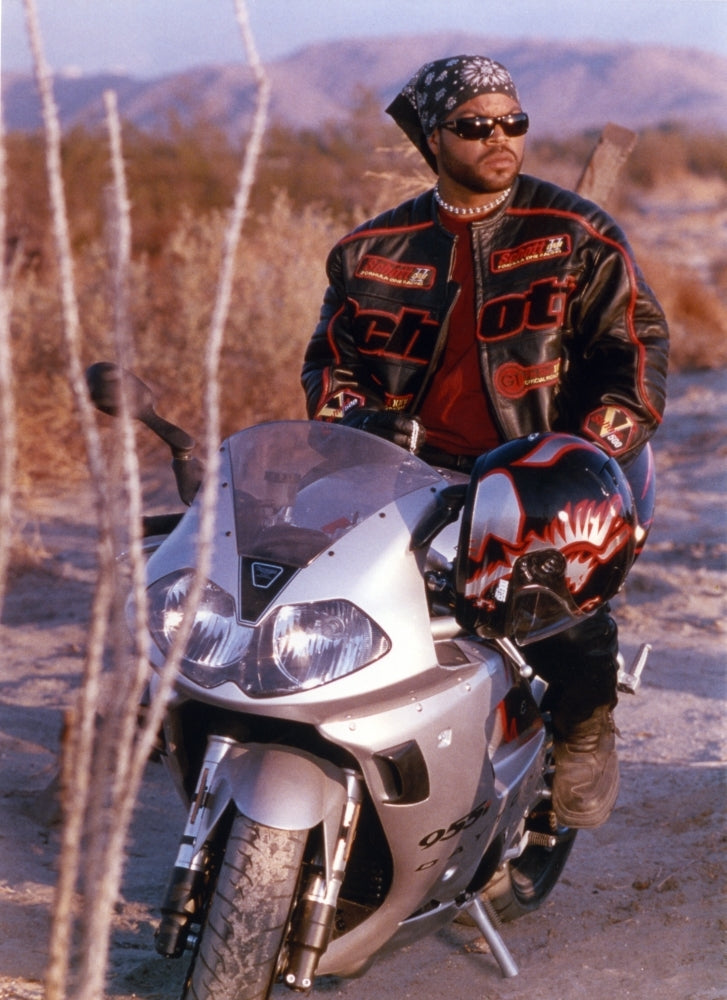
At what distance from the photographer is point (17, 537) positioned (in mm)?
7754

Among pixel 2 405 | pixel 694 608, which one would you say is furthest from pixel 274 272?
pixel 2 405

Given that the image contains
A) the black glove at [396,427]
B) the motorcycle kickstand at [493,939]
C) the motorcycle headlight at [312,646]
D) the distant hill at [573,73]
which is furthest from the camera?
the distant hill at [573,73]

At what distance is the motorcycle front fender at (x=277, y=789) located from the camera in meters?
2.45

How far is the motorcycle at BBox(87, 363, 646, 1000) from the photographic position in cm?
245

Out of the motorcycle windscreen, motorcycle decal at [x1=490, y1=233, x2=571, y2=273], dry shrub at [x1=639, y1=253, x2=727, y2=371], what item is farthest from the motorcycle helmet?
dry shrub at [x1=639, y1=253, x2=727, y2=371]

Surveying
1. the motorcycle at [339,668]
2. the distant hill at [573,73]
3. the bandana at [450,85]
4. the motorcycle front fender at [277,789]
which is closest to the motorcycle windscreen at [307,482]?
the motorcycle at [339,668]

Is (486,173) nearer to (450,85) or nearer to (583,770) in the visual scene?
(450,85)

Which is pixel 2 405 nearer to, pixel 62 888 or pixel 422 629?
pixel 62 888

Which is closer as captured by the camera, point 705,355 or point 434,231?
point 434,231

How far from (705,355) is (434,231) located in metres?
10.8

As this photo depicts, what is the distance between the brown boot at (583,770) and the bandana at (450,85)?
1671mm

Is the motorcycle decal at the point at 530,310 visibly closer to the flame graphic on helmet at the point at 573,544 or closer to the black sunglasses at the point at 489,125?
the black sunglasses at the point at 489,125

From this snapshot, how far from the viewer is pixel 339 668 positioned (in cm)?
244

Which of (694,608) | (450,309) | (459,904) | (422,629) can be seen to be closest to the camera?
(422,629)
